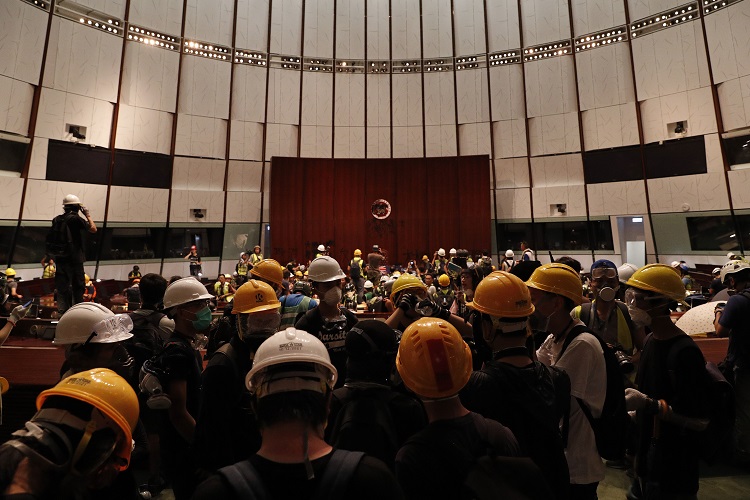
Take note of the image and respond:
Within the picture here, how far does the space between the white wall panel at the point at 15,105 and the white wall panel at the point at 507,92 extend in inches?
613

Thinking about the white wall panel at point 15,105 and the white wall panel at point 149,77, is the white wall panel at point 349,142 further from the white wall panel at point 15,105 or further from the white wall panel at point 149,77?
the white wall panel at point 15,105

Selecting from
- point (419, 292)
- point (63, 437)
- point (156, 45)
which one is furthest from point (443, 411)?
point (156, 45)

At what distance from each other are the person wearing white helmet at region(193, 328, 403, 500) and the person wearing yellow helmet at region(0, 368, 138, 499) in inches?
14.9

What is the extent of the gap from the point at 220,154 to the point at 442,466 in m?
16.0

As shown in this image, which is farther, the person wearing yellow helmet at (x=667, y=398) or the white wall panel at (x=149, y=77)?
the white wall panel at (x=149, y=77)

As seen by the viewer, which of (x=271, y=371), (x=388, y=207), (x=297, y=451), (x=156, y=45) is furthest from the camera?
(x=388, y=207)

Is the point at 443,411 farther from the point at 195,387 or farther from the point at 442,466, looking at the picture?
the point at 195,387

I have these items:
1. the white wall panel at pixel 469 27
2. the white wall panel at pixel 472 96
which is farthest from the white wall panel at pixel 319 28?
the white wall panel at pixel 472 96

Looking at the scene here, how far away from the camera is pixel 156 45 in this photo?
14.2 metres

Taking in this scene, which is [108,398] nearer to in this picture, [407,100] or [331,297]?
[331,297]

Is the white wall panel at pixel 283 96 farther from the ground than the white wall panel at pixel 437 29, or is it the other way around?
the white wall panel at pixel 437 29

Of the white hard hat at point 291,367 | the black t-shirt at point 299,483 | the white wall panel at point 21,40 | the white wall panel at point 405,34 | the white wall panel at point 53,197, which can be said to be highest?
the white wall panel at point 405,34

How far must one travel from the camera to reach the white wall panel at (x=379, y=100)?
1673 cm

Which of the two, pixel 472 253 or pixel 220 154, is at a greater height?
pixel 220 154
